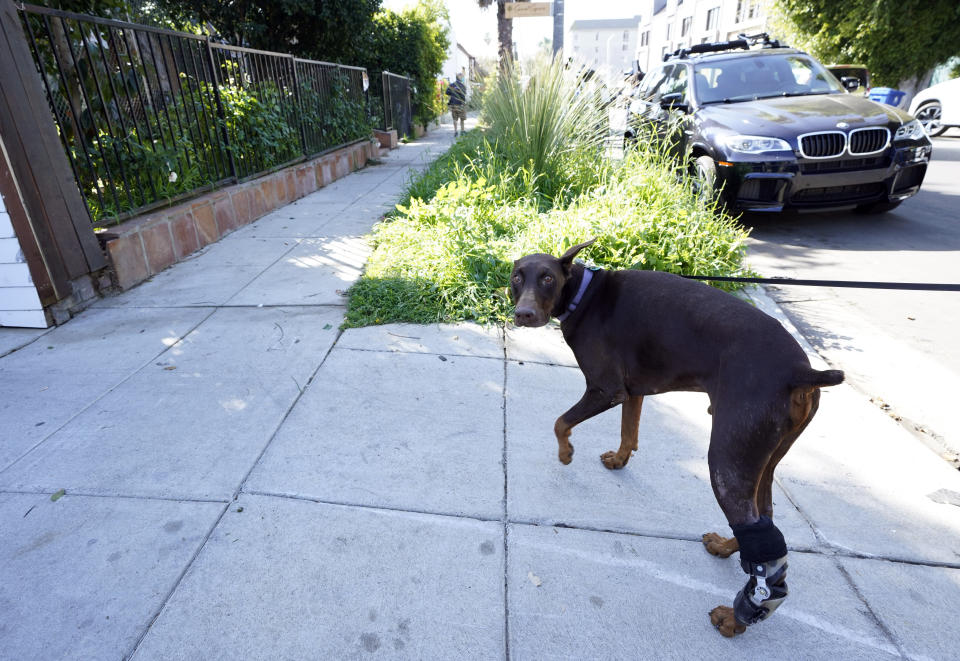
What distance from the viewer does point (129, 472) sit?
8.37 feet

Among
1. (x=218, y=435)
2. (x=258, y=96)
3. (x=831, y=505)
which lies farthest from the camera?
(x=258, y=96)

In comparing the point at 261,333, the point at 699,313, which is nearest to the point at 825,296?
the point at 699,313

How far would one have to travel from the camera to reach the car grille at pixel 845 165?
5902 millimetres

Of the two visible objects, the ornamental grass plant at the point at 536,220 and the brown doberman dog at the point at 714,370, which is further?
the ornamental grass plant at the point at 536,220

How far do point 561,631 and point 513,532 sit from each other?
479 mm

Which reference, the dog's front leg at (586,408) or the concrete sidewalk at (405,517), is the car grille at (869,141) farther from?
the dog's front leg at (586,408)

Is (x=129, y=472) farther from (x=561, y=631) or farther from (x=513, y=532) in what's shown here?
(x=561, y=631)

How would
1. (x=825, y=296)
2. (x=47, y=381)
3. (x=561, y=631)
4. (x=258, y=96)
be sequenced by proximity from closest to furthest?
1. (x=561, y=631)
2. (x=47, y=381)
3. (x=825, y=296)
4. (x=258, y=96)

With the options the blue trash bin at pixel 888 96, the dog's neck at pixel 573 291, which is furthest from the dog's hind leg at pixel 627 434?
the blue trash bin at pixel 888 96

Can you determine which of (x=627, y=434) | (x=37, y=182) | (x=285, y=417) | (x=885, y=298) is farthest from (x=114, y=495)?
(x=885, y=298)

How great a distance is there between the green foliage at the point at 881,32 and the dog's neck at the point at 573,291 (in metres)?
20.3

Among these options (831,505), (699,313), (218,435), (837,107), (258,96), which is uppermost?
(258,96)

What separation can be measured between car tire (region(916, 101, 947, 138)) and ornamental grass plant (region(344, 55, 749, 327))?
43.7 feet

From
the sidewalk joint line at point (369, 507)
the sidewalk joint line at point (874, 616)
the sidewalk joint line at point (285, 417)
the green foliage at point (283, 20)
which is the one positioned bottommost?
the sidewalk joint line at point (874, 616)
